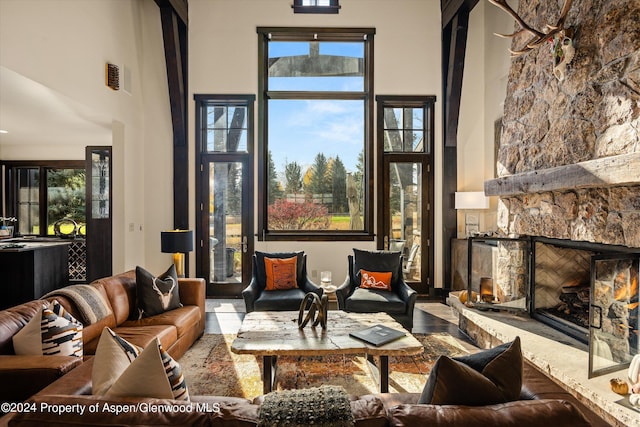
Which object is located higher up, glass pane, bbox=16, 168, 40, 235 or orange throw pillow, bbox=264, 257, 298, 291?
glass pane, bbox=16, 168, 40, 235

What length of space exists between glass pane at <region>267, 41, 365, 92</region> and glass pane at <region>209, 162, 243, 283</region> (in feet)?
5.13

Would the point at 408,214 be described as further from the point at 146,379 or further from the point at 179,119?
the point at 146,379

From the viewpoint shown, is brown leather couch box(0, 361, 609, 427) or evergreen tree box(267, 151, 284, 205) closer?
brown leather couch box(0, 361, 609, 427)

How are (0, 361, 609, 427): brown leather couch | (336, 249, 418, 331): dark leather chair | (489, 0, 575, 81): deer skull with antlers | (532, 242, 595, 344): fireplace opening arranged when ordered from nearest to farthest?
(0, 361, 609, 427): brown leather couch, (489, 0, 575, 81): deer skull with antlers, (532, 242, 595, 344): fireplace opening, (336, 249, 418, 331): dark leather chair

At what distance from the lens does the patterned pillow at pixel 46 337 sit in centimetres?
209

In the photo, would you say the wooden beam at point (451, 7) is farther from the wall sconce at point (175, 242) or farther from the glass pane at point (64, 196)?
the glass pane at point (64, 196)

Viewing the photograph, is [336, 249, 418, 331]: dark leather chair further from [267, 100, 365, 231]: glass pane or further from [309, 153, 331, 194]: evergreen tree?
[309, 153, 331, 194]: evergreen tree

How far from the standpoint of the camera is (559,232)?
2.94 meters

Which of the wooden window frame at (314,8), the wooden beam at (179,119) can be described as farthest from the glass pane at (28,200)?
the wooden window frame at (314,8)

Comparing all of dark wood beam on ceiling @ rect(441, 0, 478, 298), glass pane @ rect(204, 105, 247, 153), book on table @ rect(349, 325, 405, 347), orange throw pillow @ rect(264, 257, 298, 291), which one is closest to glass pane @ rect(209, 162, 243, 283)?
glass pane @ rect(204, 105, 247, 153)

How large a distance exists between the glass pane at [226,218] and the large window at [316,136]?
553 mm

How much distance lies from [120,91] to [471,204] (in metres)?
4.98

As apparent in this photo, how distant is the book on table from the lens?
252 cm

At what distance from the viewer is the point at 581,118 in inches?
105
